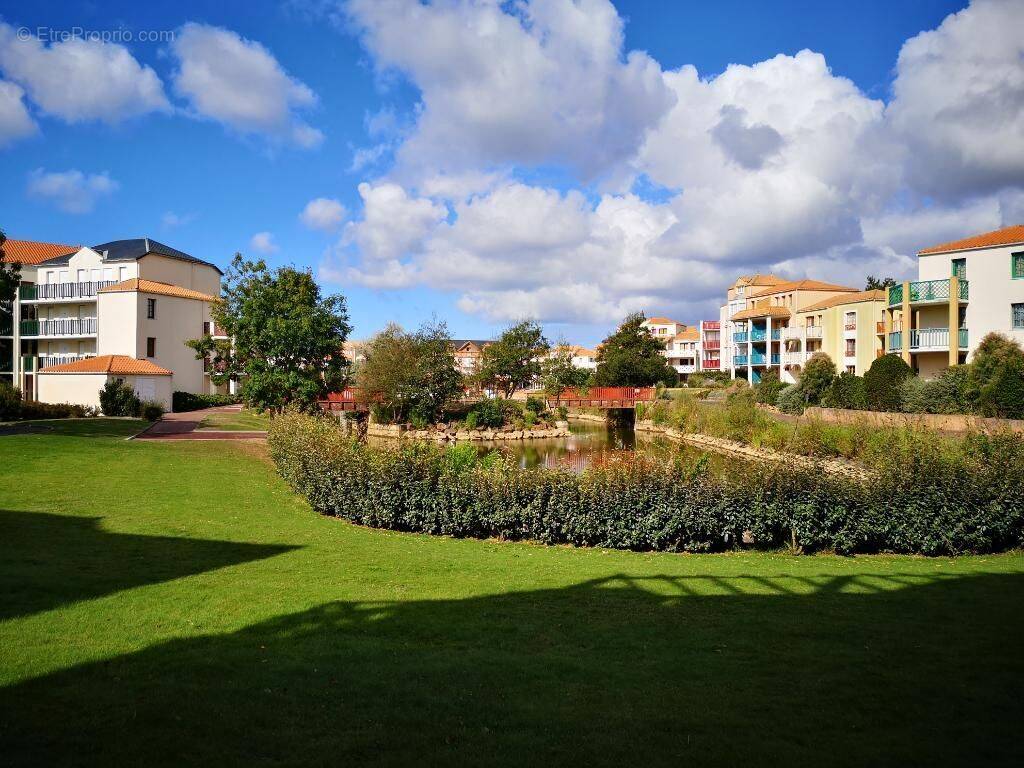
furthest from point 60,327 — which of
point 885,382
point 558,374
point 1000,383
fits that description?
point 1000,383

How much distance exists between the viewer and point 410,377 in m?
45.7

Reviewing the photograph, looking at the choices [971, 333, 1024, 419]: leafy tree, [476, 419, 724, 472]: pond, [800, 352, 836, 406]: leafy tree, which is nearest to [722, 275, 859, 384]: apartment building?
[800, 352, 836, 406]: leafy tree

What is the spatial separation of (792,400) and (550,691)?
42.0 m

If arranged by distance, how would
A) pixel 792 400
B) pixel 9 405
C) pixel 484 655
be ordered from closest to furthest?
pixel 484 655 < pixel 9 405 < pixel 792 400

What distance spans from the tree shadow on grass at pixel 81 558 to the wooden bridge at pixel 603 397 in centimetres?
4561

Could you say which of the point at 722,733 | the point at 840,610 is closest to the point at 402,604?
the point at 722,733

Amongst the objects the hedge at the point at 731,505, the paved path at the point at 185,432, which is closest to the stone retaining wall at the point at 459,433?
the paved path at the point at 185,432

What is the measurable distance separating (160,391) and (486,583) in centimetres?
3733

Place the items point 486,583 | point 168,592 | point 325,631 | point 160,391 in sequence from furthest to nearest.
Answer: point 160,391 < point 486,583 < point 168,592 < point 325,631

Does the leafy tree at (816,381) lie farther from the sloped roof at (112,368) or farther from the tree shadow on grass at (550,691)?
the sloped roof at (112,368)

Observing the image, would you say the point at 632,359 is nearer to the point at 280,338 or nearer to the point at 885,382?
the point at 885,382

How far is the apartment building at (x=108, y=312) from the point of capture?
1866 inches

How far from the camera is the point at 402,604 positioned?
29.0 feet

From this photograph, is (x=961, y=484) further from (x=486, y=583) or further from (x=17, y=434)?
(x=17, y=434)
